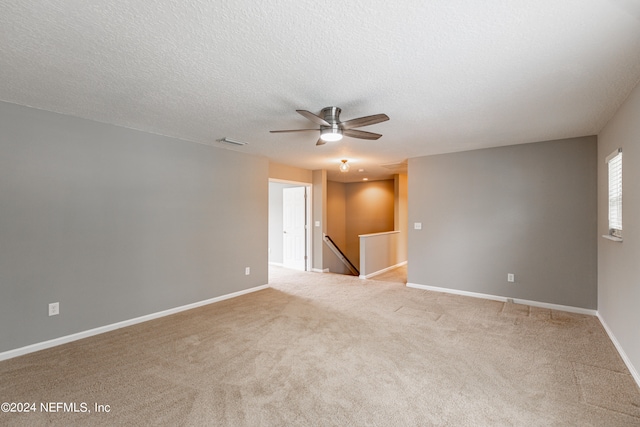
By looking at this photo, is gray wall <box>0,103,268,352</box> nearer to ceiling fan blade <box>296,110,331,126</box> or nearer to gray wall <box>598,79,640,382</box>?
ceiling fan blade <box>296,110,331,126</box>

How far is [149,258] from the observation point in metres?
3.95

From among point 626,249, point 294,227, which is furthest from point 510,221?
point 294,227

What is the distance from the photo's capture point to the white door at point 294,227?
7.35m

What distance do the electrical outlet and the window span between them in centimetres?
576

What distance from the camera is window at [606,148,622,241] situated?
9.97ft

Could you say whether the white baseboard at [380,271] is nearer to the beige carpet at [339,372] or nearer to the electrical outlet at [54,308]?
the beige carpet at [339,372]

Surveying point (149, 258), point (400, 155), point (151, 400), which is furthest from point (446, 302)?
point (149, 258)

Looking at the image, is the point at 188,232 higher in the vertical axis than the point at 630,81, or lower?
lower

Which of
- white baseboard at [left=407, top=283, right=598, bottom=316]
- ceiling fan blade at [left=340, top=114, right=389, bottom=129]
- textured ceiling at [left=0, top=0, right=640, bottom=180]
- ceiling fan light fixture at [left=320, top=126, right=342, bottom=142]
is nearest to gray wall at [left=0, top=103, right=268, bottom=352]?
textured ceiling at [left=0, top=0, right=640, bottom=180]

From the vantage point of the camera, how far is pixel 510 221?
4680 mm

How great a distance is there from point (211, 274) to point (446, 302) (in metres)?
3.70

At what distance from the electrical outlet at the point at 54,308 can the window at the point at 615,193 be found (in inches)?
227

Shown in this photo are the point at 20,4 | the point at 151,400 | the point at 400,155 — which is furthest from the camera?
the point at 400,155

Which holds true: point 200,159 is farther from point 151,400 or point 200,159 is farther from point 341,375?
point 341,375
